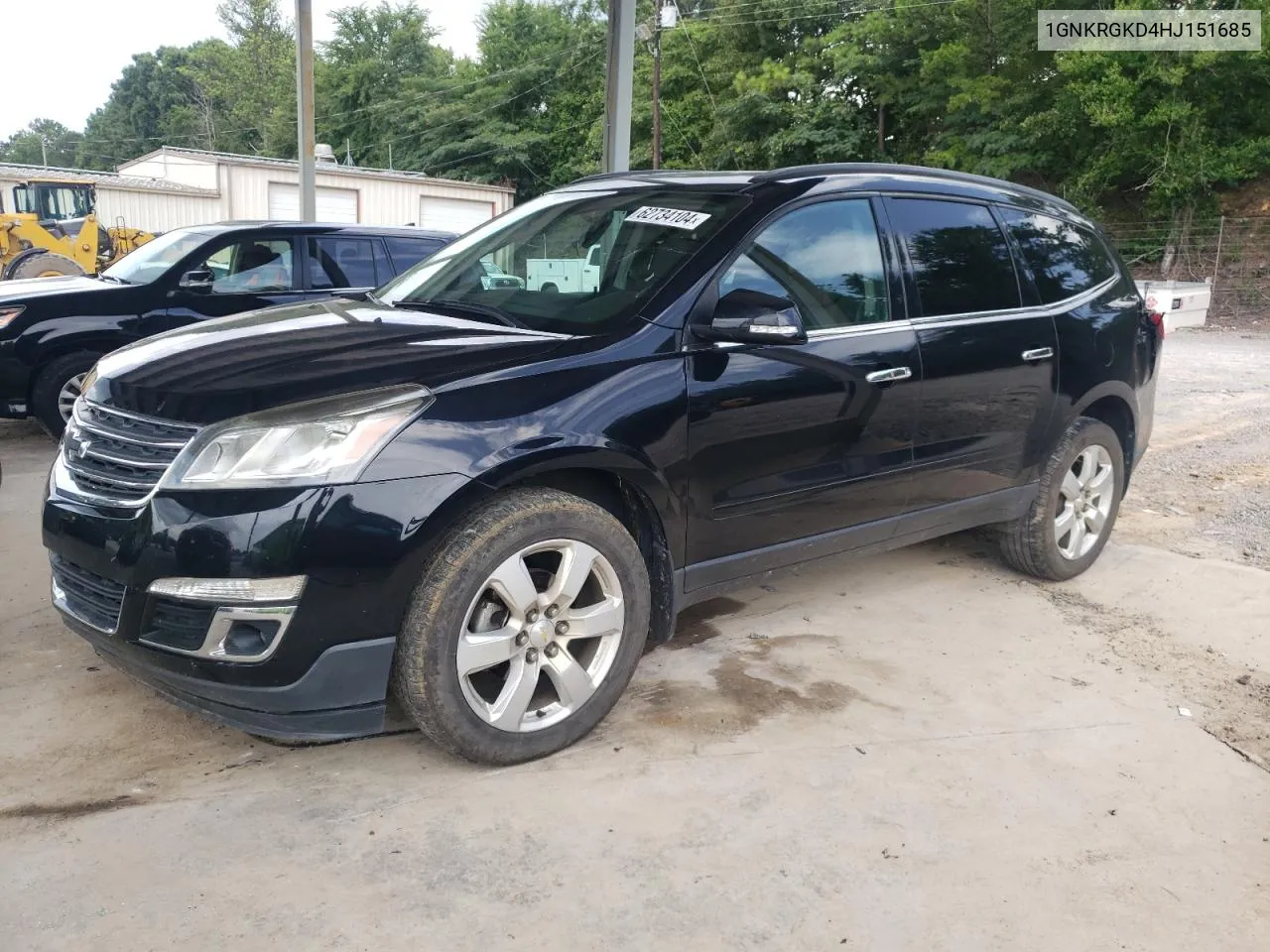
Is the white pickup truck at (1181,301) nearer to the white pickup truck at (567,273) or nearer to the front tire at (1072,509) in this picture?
the front tire at (1072,509)

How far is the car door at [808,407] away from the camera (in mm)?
3307

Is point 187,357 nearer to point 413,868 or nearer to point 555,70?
point 413,868

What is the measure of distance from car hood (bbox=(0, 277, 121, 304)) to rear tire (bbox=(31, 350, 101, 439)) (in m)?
0.44

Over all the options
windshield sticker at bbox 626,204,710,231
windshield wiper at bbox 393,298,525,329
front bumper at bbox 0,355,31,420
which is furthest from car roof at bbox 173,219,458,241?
windshield sticker at bbox 626,204,710,231

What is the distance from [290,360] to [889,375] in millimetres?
2057

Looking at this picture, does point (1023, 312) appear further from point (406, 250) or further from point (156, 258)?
point (156, 258)

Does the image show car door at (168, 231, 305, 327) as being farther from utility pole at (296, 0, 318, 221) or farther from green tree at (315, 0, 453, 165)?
green tree at (315, 0, 453, 165)

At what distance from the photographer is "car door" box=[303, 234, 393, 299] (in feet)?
25.2

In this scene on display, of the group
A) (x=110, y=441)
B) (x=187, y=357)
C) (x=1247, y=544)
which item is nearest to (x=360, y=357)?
(x=187, y=357)

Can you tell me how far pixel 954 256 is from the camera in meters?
4.10

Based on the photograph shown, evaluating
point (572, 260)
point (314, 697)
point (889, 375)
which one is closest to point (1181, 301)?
point (889, 375)

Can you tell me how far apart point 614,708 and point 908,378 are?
1600mm

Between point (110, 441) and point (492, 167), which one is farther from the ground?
point (492, 167)

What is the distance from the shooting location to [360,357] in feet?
9.54
